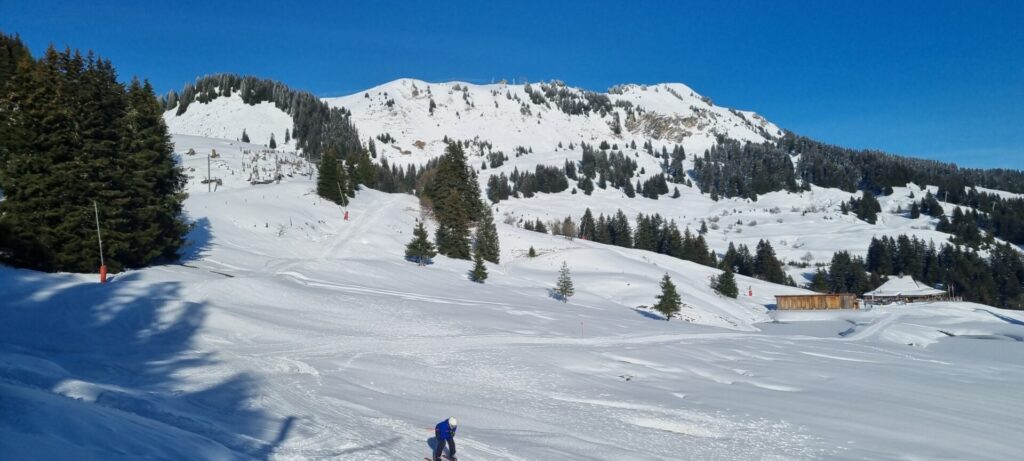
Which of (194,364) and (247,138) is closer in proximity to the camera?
→ (194,364)

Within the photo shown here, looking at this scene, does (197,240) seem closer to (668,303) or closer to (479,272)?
(479,272)

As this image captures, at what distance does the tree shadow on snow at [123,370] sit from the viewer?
24.0ft

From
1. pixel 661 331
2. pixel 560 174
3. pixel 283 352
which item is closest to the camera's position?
pixel 283 352

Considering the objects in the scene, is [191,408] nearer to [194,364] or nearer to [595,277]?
[194,364]

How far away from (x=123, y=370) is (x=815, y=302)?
6392 centimetres

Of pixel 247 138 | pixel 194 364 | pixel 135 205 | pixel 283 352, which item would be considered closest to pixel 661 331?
pixel 283 352

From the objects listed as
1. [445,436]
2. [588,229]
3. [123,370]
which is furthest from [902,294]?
[123,370]

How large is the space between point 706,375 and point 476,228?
44597mm

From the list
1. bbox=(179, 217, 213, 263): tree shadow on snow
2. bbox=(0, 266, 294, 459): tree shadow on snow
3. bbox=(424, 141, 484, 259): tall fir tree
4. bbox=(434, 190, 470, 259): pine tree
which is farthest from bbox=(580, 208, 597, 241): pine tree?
bbox=(0, 266, 294, 459): tree shadow on snow

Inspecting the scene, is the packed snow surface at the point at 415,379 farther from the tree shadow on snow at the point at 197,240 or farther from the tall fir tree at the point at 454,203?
the tall fir tree at the point at 454,203

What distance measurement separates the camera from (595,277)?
60.1 meters

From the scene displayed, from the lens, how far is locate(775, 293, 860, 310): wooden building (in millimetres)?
59969

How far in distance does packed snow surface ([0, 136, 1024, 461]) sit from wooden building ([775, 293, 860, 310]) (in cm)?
2122

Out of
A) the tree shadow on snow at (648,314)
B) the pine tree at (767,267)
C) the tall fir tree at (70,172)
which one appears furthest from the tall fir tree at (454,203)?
the pine tree at (767,267)
